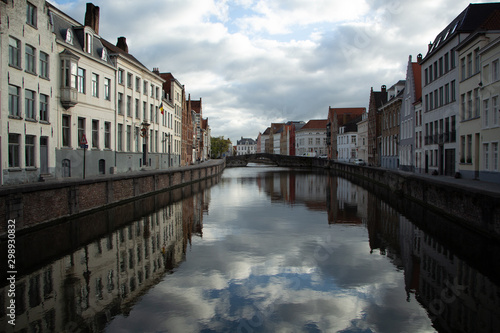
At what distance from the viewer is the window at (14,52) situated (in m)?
18.6

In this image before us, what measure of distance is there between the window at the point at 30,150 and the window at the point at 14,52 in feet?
11.5

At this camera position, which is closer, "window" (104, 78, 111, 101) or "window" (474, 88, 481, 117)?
"window" (474, 88, 481, 117)

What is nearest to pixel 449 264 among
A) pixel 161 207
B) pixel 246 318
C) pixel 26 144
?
pixel 246 318

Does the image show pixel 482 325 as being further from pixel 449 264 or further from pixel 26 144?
pixel 26 144

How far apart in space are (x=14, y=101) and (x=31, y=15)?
456 centimetres

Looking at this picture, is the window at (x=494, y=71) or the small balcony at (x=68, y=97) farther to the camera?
the small balcony at (x=68, y=97)

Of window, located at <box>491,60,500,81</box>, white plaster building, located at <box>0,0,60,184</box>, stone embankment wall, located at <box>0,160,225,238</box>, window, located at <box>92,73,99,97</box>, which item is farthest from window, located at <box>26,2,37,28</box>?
window, located at <box>491,60,500,81</box>

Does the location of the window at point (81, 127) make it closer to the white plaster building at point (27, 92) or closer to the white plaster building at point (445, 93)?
the white plaster building at point (27, 92)

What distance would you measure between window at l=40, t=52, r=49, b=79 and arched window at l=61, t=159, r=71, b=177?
497cm

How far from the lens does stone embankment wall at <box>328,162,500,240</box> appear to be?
1230 cm

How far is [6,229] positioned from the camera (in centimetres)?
1151

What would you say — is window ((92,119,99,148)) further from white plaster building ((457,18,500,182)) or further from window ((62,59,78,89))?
white plaster building ((457,18,500,182))

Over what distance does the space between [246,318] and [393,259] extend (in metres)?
5.87

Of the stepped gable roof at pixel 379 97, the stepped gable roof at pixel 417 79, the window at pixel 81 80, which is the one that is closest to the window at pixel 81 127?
the window at pixel 81 80
